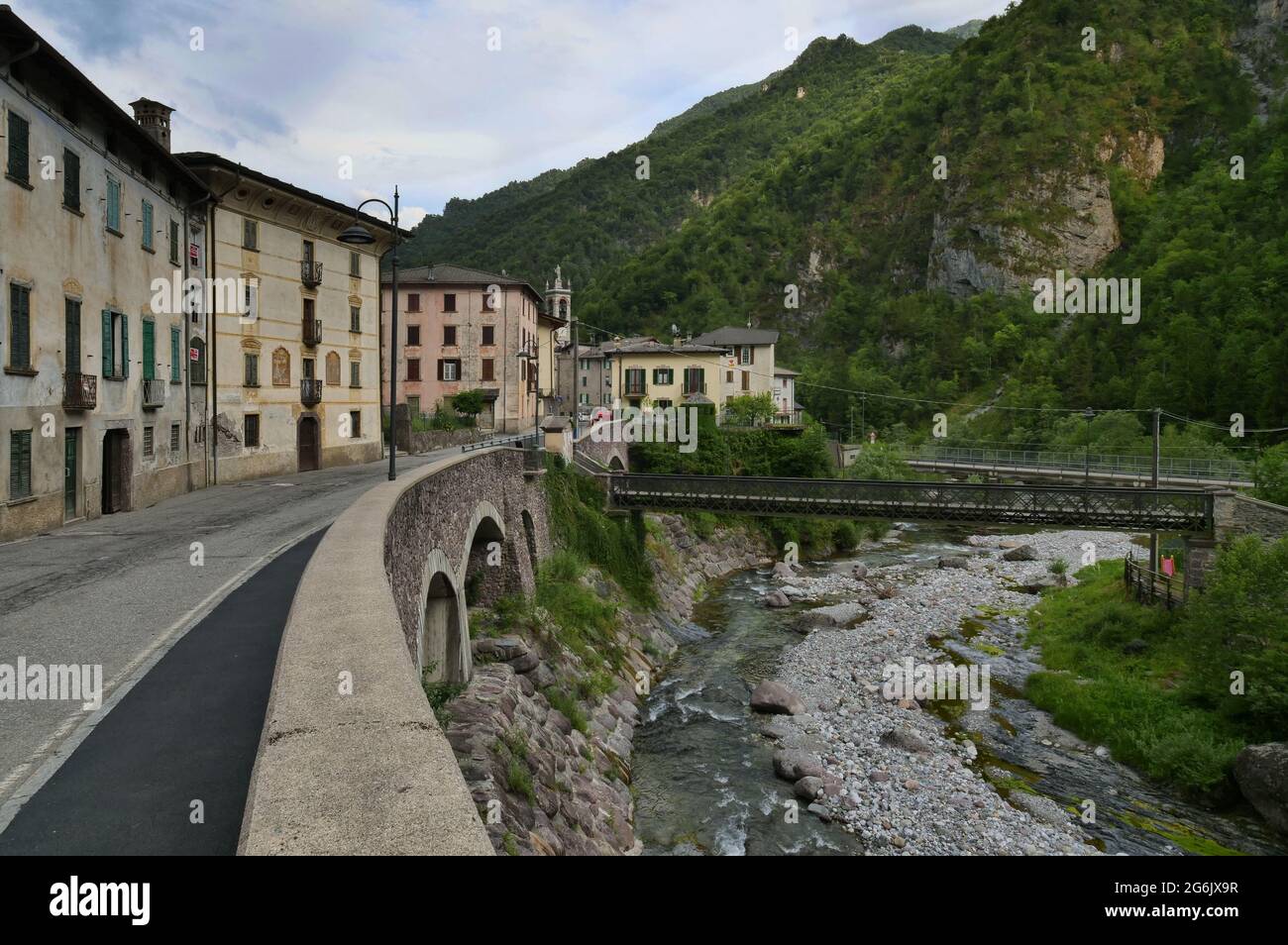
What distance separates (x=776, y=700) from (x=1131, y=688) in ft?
35.3

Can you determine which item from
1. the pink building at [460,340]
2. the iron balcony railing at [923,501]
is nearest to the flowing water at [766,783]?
the iron balcony railing at [923,501]

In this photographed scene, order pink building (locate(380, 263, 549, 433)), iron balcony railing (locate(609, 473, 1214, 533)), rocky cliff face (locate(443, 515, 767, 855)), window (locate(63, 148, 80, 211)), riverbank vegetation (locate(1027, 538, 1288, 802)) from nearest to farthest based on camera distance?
rocky cliff face (locate(443, 515, 767, 855))
window (locate(63, 148, 80, 211))
riverbank vegetation (locate(1027, 538, 1288, 802))
iron balcony railing (locate(609, 473, 1214, 533))
pink building (locate(380, 263, 549, 433))

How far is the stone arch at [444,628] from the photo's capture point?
15047mm

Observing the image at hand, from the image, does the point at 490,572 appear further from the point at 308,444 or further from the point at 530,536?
→ the point at 308,444

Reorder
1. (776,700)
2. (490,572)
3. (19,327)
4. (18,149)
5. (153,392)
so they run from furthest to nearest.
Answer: (776,700)
(490,572)
(153,392)
(19,327)
(18,149)

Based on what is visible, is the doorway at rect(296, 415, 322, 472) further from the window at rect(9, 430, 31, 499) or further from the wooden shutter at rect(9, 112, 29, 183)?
the wooden shutter at rect(9, 112, 29, 183)

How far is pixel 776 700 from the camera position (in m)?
24.6

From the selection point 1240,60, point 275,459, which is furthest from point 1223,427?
point 1240,60

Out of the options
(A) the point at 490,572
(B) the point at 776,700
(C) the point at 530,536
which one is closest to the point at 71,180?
(A) the point at 490,572

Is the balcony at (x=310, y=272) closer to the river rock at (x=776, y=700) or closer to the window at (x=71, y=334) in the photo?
the window at (x=71, y=334)

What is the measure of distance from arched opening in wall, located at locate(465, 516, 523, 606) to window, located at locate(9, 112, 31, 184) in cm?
1276

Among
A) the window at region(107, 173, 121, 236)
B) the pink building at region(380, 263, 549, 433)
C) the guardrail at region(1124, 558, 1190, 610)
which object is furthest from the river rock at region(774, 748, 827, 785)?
the pink building at region(380, 263, 549, 433)

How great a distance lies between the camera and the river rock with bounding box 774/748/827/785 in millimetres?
19953
